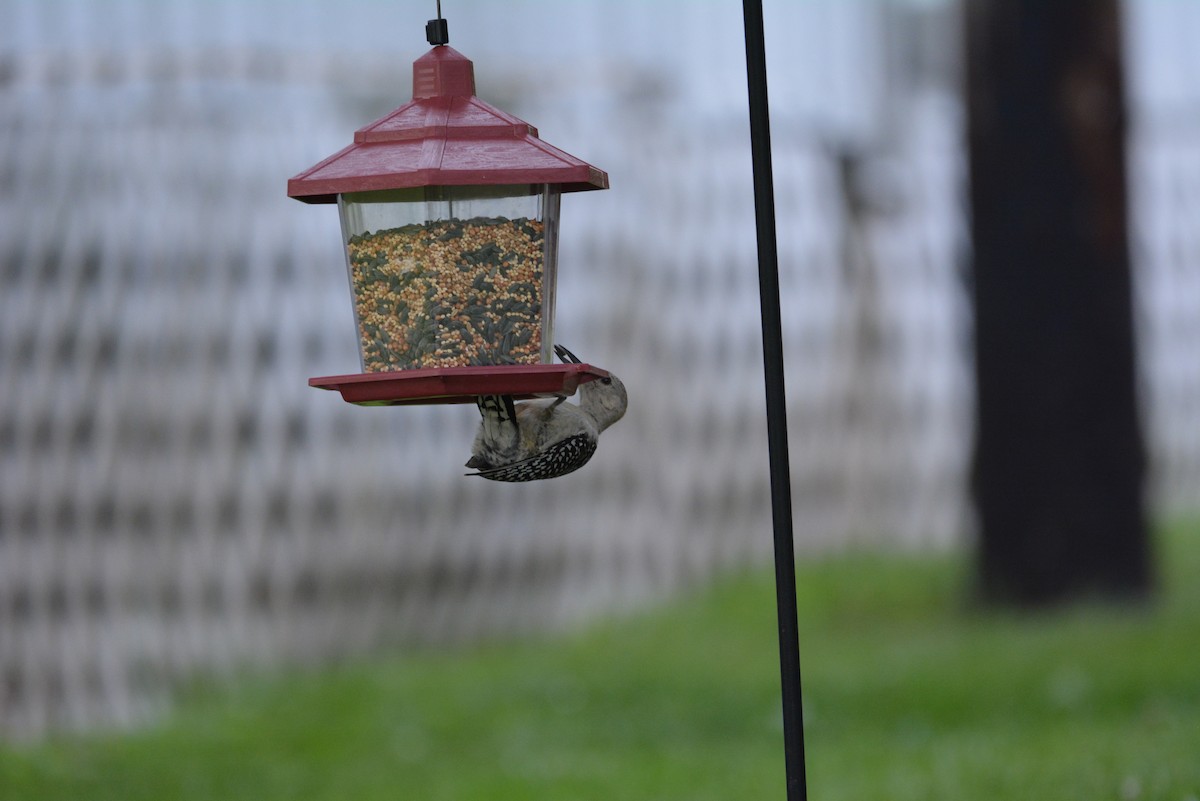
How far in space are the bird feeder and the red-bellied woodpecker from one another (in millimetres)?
53

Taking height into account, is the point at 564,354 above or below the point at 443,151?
below

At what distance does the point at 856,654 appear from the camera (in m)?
6.27

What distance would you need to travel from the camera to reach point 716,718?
5.35 m

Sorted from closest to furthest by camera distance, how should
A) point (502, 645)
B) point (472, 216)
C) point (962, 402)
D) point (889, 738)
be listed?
point (472, 216) < point (889, 738) < point (502, 645) < point (962, 402)

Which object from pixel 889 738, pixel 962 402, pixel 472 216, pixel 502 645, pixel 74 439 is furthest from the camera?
pixel 962 402

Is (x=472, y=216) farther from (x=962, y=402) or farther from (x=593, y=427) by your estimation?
(x=962, y=402)

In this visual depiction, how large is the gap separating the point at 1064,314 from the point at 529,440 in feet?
15.4

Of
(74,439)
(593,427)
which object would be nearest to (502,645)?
(74,439)

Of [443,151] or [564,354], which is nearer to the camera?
[443,151]

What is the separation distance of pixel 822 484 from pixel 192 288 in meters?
3.20

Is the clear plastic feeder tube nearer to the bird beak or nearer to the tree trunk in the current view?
the bird beak

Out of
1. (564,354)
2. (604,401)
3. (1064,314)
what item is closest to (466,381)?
(564,354)

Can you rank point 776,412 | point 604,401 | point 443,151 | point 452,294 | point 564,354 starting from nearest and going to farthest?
point 776,412
point 443,151
point 452,294
point 564,354
point 604,401

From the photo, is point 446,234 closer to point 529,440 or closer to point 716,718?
point 529,440
